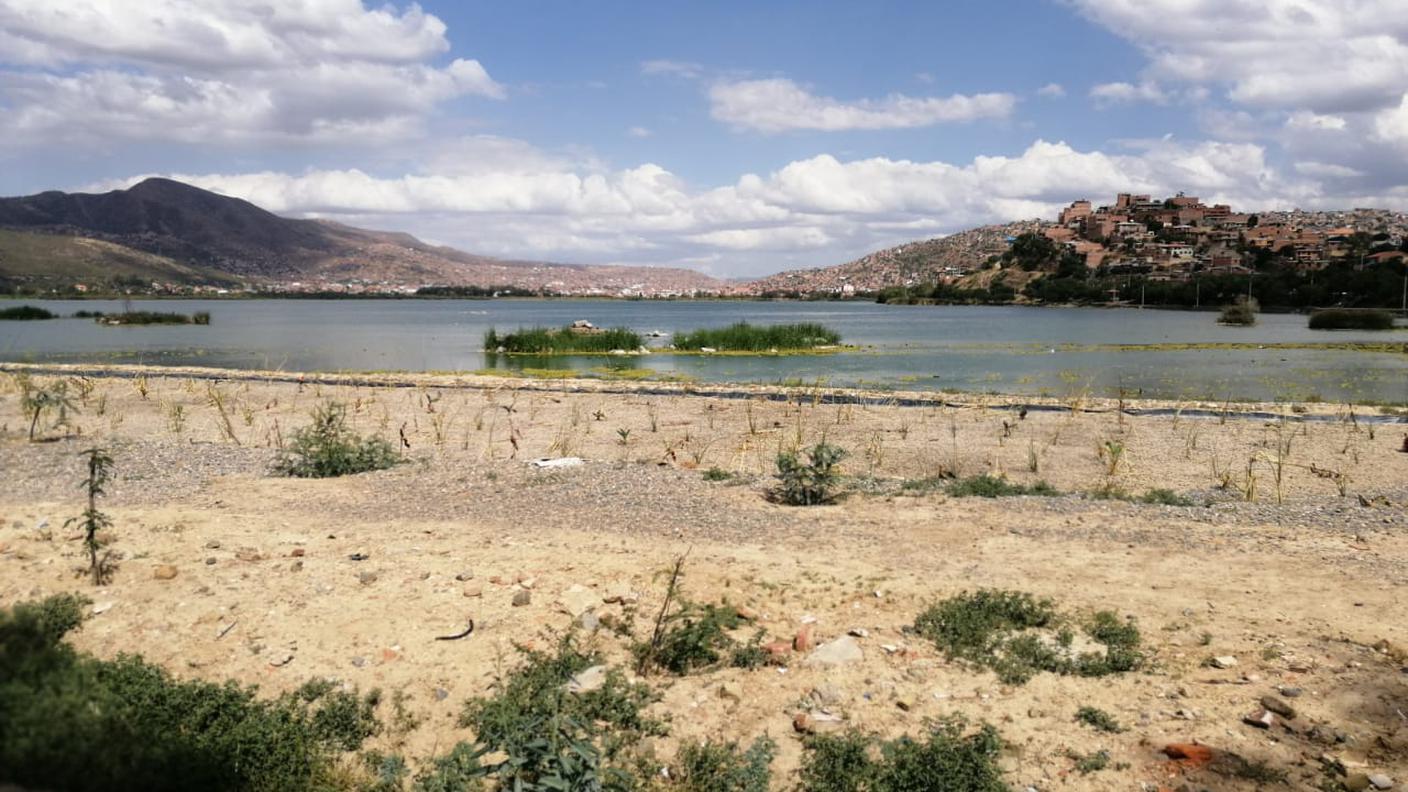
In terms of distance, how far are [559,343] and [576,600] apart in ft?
119

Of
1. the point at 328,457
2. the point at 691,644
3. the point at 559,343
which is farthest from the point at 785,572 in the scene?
the point at 559,343

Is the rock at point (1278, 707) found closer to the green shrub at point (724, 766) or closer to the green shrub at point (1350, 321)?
the green shrub at point (724, 766)

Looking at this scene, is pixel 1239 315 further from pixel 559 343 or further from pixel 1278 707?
pixel 1278 707

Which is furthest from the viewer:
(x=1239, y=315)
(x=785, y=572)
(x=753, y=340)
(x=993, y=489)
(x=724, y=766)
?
(x=1239, y=315)

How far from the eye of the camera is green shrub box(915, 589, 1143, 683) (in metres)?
6.00

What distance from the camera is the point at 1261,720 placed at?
5.21 metres

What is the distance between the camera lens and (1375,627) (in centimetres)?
646

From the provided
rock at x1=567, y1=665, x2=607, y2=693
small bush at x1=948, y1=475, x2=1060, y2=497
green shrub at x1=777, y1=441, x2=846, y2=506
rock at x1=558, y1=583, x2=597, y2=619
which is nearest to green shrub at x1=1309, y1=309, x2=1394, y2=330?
small bush at x1=948, y1=475, x2=1060, y2=497

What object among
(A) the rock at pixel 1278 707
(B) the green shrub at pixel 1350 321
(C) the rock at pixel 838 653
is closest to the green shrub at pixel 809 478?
(C) the rock at pixel 838 653

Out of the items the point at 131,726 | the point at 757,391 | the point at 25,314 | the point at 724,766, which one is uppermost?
the point at 25,314

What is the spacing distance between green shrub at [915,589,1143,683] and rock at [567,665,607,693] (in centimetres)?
235

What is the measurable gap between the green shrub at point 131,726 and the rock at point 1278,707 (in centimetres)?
547

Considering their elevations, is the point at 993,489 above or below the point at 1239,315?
below

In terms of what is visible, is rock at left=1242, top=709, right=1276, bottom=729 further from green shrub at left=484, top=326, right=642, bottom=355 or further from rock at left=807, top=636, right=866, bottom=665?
green shrub at left=484, top=326, right=642, bottom=355
